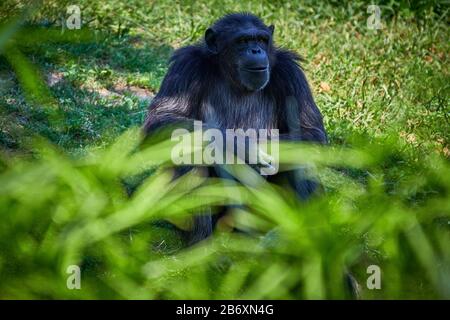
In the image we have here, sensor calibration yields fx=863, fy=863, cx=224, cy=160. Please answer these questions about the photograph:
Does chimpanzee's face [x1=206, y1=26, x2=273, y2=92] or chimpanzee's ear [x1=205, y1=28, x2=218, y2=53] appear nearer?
chimpanzee's face [x1=206, y1=26, x2=273, y2=92]

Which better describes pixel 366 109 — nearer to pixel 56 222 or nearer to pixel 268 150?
pixel 268 150

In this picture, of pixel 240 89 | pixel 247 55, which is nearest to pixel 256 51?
pixel 247 55

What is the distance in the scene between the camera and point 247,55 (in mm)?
6238

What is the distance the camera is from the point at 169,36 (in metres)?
10.1

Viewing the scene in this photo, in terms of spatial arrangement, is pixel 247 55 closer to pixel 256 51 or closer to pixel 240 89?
pixel 256 51

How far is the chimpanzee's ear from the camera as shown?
651 cm

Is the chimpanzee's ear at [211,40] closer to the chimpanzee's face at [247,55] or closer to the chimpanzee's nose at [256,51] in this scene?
the chimpanzee's face at [247,55]

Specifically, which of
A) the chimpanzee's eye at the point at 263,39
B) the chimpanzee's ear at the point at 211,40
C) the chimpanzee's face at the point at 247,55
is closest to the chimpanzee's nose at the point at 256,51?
the chimpanzee's face at the point at 247,55

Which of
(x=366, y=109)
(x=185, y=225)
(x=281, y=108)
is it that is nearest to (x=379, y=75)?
(x=366, y=109)

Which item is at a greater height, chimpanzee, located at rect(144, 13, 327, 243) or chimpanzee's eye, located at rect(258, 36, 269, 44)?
chimpanzee's eye, located at rect(258, 36, 269, 44)

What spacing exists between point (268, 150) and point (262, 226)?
3246 mm

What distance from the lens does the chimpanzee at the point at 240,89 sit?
620 cm

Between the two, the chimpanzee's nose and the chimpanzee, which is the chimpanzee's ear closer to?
the chimpanzee

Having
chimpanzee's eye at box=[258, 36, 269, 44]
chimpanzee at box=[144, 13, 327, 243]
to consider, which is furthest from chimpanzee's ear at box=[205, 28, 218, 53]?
chimpanzee's eye at box=[258, 36, 269, 44]
